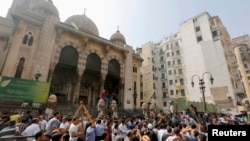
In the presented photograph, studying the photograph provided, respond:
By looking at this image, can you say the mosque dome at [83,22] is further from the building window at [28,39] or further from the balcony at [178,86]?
the balcony at [178,86]

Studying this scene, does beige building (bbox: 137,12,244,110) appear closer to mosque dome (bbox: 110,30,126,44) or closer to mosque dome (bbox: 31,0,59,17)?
mosque dome (bbox: 110,30,126,44)

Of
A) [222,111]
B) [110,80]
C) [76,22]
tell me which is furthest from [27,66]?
[222,111]

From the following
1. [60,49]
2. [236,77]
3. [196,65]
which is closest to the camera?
[60,49]

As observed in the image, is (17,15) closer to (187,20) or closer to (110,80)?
(110,80)

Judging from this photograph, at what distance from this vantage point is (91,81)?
893 inches

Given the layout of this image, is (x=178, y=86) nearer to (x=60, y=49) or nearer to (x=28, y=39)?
(x=60, y=49)

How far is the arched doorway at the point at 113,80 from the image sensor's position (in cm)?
2289

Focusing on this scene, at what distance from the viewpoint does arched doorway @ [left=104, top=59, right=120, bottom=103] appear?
901 inches

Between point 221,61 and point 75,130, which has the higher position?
point 221,61

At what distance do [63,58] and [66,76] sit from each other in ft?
9.59

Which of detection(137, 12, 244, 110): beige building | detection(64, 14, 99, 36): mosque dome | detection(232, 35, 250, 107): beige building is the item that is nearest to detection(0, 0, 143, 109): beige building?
detection(64, 14, 99, 36): mosque dome

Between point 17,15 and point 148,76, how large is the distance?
29.9 m

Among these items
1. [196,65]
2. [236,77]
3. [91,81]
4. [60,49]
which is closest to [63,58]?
[60,49]

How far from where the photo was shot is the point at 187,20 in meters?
36.8
